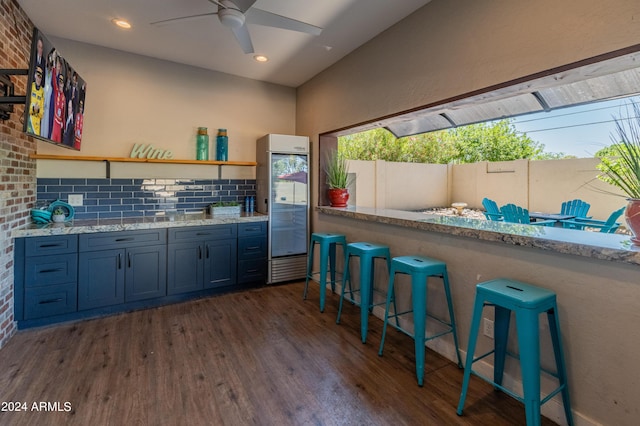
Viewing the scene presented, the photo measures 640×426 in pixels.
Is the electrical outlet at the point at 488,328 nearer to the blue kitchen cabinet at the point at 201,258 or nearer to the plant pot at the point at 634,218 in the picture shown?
the plant pot at the point at 634,218

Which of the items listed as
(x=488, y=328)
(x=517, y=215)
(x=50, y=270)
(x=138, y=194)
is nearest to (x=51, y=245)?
(x=50, y=270)

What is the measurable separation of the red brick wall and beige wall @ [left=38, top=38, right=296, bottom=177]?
0.51 meters

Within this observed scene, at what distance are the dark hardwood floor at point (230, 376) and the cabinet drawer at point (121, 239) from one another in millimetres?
698

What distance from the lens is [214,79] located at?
3.94m

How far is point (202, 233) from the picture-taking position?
131 inches

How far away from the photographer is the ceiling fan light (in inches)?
86.4

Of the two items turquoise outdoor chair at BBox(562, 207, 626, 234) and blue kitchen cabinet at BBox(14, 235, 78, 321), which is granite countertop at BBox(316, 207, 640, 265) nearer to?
turquoise outdoor chair at BBox(562, 207, 626, 234)

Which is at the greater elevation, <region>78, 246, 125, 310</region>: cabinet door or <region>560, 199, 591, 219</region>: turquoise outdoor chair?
<region>560, 199, 591, 219</region>: turquoise outdoor chair

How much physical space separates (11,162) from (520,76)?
12.7ft

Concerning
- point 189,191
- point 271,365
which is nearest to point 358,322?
point 271,365

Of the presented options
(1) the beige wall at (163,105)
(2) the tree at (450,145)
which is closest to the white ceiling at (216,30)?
(1) the beige wall at (163,105)

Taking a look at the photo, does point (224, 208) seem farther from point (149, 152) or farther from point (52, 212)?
point (52, 212)

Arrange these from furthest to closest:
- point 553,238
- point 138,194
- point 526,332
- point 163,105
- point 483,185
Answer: point 483,185 → point 163,105 → point 138,194 → point 553,238 → point 526,332

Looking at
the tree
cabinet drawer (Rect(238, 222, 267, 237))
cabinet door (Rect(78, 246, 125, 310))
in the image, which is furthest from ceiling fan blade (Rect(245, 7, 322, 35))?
the tree
